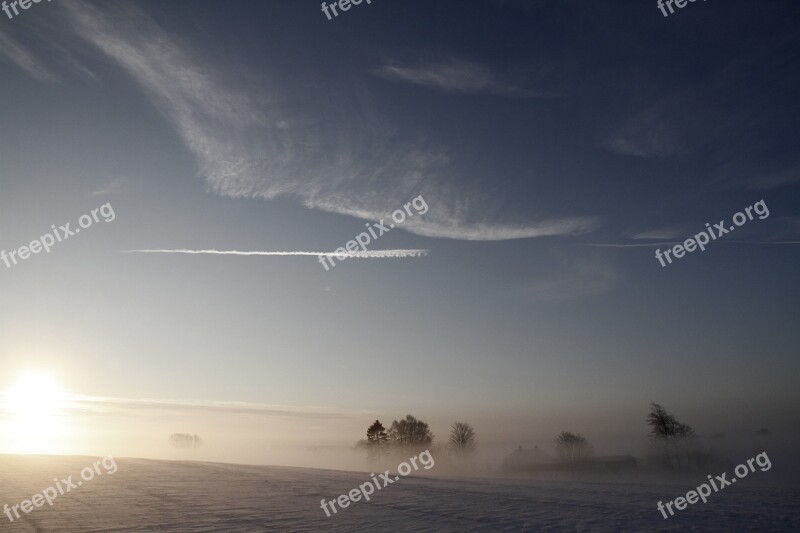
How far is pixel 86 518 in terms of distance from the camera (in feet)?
57.5

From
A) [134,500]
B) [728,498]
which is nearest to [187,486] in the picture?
[134,500]

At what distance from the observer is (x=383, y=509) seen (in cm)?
2166

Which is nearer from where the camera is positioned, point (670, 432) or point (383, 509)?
point (383, 509)

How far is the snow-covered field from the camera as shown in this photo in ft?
57.0

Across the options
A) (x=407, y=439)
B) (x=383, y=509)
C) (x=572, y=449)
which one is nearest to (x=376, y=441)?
(x=407, y=439)

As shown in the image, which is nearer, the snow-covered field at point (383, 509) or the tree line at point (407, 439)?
the snow-covered field at point (383, 509)

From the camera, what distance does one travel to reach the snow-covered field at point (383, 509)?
57.0 ft

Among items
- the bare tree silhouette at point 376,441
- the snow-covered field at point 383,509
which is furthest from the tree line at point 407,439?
the snow-covered field at point 383,509

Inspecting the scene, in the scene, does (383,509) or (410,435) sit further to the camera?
(410,435)

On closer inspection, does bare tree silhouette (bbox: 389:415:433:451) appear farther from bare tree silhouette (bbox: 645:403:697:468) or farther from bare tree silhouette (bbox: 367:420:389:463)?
bare tree silhouette (bbox: 645:403:697:468)

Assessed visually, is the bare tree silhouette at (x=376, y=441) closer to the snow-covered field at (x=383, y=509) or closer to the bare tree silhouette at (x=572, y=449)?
the bare tree silhouette at (x=572, y=449)

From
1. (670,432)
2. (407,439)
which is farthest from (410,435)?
(670,432)

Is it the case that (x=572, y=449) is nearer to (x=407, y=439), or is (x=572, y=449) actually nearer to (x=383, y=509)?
(x=407, y=439)

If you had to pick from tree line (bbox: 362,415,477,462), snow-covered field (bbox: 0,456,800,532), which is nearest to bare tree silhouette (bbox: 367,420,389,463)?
tree line (bbox: 362,415,477,462)
